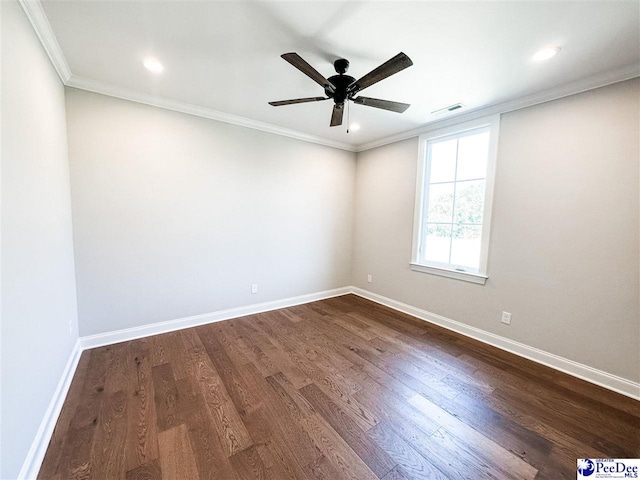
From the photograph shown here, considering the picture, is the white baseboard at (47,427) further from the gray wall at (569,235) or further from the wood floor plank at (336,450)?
the gray wall at (569,235)

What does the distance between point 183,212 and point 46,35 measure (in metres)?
1.61

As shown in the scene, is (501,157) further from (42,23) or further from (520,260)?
(42,23)

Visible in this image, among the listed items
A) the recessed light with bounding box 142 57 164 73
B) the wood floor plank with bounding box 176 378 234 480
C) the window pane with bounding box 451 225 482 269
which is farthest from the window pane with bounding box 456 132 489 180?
the wood floor plank with bounding box 176 378 234 480

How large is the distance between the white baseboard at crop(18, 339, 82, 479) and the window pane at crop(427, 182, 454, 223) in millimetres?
3852

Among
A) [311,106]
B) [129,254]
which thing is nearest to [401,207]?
[311,106]

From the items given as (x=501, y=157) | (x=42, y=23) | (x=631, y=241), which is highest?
(x=42, y=23)

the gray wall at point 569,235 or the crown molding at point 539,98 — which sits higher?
the crown molding at point 539,98

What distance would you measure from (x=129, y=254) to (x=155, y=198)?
25.1 inches

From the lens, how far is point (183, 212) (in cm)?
285

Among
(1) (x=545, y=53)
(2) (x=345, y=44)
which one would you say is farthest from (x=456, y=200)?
(2) (x=345, y=44)

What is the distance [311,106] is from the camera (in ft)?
8.94

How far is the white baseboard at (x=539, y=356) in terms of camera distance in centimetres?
199

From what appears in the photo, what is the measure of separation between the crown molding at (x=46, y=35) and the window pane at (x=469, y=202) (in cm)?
375

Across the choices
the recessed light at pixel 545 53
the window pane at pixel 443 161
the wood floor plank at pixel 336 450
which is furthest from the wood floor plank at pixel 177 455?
the window pane at pixel 443 161
